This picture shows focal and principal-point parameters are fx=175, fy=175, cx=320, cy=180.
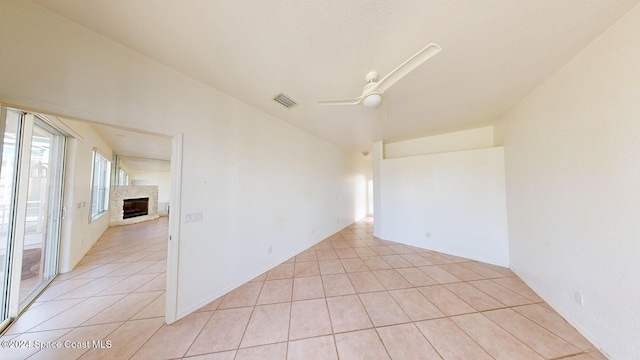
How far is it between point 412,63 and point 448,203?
11.7 ft

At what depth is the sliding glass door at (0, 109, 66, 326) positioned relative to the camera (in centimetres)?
185

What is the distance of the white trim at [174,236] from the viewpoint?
190 cm

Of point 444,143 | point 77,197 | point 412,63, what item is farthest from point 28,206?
point 444,143

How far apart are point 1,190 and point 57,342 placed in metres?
1.62

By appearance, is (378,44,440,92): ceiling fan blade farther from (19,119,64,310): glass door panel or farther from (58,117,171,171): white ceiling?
(19,119,64,310): glass door panel

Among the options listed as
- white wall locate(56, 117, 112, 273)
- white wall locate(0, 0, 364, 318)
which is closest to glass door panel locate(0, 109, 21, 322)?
white wall locate(56, 117, 112, 273)

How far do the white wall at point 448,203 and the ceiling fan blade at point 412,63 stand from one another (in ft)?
10.2

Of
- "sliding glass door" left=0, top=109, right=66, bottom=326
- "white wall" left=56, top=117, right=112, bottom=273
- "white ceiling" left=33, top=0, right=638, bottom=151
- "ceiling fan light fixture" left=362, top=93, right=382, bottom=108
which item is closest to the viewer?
"white ceiling" left=33, top=0, right=638, bottom=151

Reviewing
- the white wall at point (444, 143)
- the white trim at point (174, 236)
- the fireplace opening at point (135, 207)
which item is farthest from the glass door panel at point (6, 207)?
the fireplace opening at point (135, 207)

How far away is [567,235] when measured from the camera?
6.46ft

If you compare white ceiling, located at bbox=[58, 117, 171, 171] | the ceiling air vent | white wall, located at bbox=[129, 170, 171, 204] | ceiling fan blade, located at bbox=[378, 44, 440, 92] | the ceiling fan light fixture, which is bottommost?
white wall, located at bbox=[129, 170, 171, 204]

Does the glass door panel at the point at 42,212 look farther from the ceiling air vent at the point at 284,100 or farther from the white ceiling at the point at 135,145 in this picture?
the ceiling air vent at the point at 284,100

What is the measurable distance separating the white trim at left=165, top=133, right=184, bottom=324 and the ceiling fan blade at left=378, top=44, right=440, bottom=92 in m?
2.31

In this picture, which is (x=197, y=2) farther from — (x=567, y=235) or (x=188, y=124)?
(x=567, y=235)
